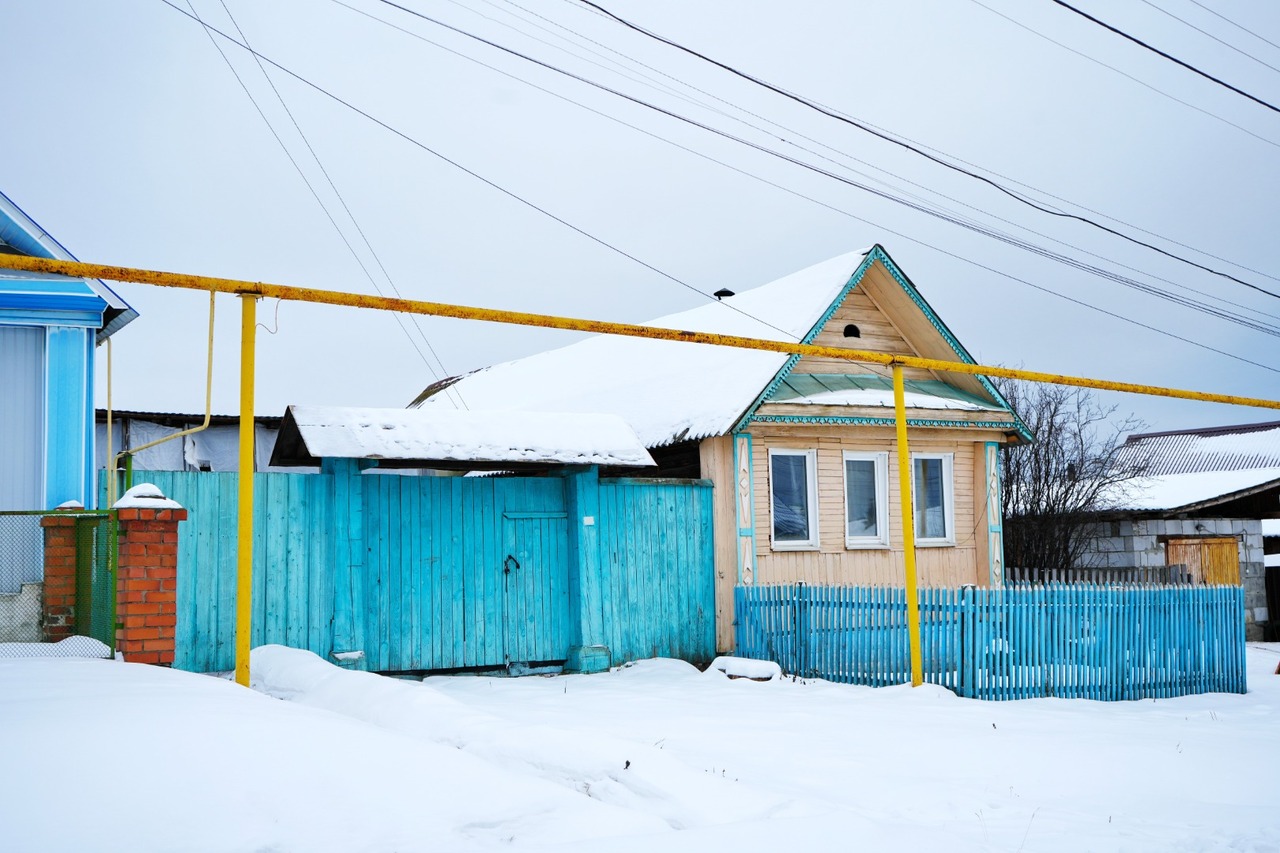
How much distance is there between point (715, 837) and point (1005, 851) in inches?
70.6

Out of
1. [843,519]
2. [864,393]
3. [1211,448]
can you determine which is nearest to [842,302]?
[864,393]

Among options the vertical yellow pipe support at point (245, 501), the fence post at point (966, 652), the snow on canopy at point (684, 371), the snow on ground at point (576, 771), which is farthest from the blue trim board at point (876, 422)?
the vertical yellow pipe support at point (245, 501)

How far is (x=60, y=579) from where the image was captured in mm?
8883

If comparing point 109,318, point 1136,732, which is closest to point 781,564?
point 1136,732

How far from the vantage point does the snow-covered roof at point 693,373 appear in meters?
14.7

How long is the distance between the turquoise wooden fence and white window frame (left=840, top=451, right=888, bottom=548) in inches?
103

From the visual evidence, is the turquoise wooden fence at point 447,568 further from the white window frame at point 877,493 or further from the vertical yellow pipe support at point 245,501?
the vertical yellow pipe support at point 245,501

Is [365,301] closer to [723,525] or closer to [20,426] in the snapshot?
[20,426]

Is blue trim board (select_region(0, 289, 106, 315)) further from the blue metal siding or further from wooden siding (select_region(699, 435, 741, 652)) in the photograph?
wooden siding (select_region(699, 435, 741, 652))

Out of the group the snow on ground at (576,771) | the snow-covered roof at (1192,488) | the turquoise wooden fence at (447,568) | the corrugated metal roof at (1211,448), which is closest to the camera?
the snow on ground at (576,771)

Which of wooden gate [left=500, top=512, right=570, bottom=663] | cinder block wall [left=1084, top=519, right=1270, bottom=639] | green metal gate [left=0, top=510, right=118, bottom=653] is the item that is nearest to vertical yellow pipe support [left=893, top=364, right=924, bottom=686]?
wooden gate [left=500, top=512, right=570, bottom=663]

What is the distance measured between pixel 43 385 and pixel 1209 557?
2165 cm

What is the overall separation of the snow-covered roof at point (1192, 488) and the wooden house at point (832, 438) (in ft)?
26.1

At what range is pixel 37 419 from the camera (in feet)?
32.1
